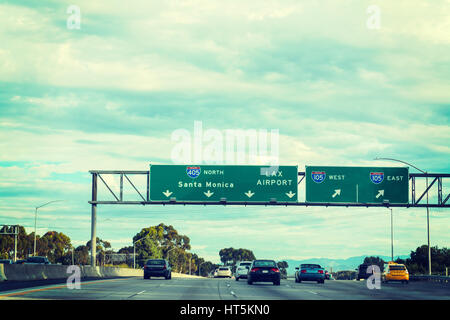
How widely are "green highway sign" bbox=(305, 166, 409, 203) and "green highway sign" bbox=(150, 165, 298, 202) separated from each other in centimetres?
169

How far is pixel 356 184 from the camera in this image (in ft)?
165

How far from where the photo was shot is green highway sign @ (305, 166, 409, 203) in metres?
50.0

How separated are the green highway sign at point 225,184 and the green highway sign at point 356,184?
1688 millimetres

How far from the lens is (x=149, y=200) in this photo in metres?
50.2

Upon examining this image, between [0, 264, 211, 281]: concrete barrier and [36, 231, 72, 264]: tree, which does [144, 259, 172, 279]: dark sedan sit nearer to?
[0, 264, 211, 281]: concrete barrier

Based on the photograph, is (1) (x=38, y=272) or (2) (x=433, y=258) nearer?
(1) (x=38, y=272)

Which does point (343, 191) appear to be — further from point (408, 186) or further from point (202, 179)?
point (202, 179)

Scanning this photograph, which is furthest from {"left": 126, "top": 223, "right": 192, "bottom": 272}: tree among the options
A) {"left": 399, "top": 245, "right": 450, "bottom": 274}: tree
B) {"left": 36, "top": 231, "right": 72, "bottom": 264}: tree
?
{"left": 399, "top": 245, "right": 450, "bottom": 274}: tree

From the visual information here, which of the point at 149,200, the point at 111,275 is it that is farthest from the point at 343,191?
the point at 111,275

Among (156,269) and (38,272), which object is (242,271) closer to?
(156,269)

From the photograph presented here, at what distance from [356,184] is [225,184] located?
10.2 metres

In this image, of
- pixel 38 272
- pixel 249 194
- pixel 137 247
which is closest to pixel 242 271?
pixel 249 194
